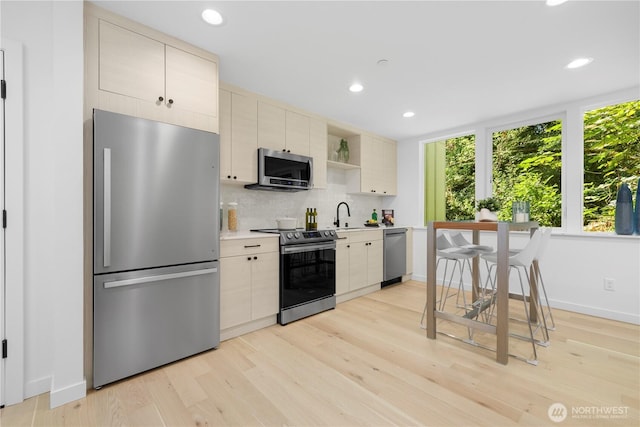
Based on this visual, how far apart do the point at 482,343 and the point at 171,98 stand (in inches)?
126

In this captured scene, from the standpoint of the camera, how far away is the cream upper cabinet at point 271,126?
313 cm

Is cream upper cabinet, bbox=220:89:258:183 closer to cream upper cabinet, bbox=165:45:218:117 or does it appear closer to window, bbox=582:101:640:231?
cream upper cabinet, bbox=165:45:218:117

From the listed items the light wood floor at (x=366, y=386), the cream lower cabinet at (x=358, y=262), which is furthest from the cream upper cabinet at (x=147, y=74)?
the cream lower cabinet at (x=358, y=262)

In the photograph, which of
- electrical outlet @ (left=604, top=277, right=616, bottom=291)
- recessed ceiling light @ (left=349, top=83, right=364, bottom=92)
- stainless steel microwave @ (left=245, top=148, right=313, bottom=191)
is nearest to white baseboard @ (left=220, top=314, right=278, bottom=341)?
stainless steel microwave @ (left=245, top=148, right=313, bottom=191)

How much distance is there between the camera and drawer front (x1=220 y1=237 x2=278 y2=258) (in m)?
2.46

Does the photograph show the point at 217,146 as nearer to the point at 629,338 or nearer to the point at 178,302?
the point at 178,302

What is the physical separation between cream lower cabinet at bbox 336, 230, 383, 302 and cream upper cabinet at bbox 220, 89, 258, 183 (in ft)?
4.52

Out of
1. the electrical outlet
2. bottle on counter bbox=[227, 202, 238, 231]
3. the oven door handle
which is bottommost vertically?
the electrical outlet

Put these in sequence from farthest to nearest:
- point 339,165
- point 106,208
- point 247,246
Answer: point 339,165
point 247,246
point 106,208

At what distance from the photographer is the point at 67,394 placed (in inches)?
65.4

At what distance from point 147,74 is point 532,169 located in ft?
14.2

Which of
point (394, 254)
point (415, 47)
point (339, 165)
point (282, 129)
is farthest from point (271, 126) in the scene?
point (394, 254)

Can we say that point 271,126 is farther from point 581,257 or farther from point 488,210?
point 581,257

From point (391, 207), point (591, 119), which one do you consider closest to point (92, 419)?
point (391, 207)
